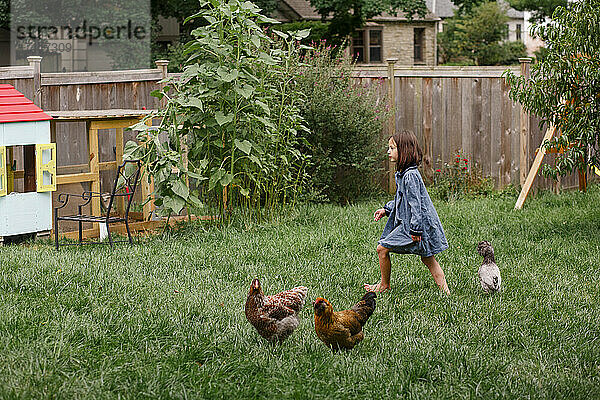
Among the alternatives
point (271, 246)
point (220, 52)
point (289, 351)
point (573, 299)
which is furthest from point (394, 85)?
point (289, 351)

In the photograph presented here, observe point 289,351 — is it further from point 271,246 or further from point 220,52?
point 220,52

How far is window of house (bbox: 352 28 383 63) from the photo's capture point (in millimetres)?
34375

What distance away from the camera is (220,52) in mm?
8586

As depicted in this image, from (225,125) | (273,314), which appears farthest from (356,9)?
(273,314)

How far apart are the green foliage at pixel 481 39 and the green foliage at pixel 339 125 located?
26.3 m

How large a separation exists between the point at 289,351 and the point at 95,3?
21.2 meters

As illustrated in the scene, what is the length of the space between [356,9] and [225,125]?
21.2 metres

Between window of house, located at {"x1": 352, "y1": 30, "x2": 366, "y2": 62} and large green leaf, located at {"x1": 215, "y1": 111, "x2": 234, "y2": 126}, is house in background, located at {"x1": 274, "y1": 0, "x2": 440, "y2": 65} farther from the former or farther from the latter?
large green leaf, located at {"x1": 215, "y1": 111, "x2": 234, "y2": 126}

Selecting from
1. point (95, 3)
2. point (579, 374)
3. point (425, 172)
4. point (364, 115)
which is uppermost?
point (95, 3)

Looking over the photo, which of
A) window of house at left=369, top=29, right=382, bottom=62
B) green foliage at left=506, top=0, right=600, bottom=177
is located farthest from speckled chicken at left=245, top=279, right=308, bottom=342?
window of house at left=369, top=29, right=382, bottom=62

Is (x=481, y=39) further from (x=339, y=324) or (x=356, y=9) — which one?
(x=339, y=324)

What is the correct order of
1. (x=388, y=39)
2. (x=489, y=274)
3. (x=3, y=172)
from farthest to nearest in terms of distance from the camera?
(x=388, y=39)
(x=3, y=172)
(x=489, y=274)

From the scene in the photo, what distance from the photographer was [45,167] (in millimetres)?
8406

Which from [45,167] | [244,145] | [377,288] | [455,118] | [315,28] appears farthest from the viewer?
[315,28]
